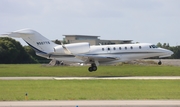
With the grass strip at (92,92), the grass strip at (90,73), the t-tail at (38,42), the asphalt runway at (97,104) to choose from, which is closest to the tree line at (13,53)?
the grass strip at (90,73)

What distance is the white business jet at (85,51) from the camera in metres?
45.3

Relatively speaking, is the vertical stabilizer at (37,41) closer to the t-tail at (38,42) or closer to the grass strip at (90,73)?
the t-tail at (38,42)

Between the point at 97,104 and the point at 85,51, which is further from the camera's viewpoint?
the point at 85,51

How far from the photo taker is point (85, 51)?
46.4 meters

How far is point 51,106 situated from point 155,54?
3163 centimetres

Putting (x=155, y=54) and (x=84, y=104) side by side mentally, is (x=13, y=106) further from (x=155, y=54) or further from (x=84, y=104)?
(x=155, y=54)

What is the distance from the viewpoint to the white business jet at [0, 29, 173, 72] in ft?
149

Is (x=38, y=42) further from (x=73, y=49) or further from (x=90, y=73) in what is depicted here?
(x=90, y=73)

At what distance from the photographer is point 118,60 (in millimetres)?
46000

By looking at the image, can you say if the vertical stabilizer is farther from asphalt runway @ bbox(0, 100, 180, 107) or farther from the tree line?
the tree line

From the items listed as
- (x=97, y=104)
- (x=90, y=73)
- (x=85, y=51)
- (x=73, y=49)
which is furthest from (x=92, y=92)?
(x=90, y=73)

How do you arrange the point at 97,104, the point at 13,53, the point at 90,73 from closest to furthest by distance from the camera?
the point at 97,104 < the point at 90,73 < the point at 13,53

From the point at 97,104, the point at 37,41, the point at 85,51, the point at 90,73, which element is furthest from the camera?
the point at 90,73

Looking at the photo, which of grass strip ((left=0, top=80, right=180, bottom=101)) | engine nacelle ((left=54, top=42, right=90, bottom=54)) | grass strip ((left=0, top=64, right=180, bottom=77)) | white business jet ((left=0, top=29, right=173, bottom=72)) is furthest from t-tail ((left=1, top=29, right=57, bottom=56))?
grass strip ((left=0, top=80, right=180, bottom=101))
